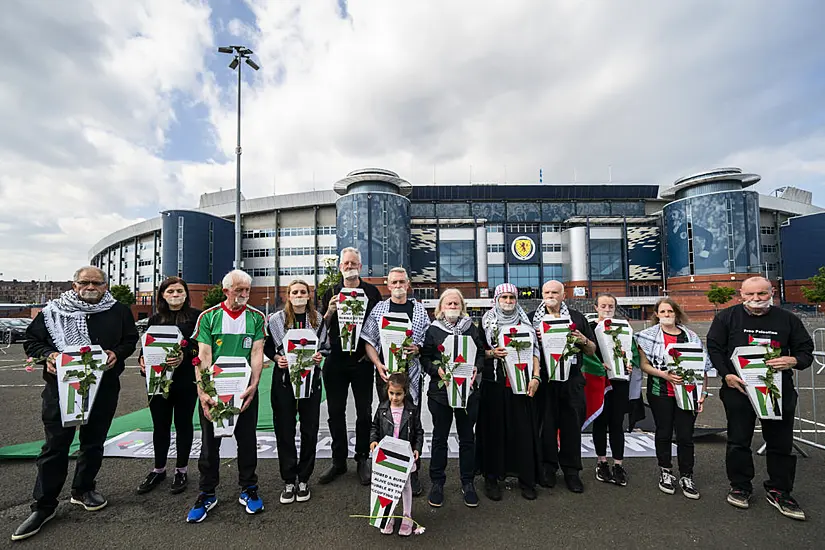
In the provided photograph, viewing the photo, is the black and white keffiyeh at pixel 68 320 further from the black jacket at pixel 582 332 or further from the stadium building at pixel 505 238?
the stadium building at pixel 505 238

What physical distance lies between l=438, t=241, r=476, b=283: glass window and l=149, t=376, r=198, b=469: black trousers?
53.6m

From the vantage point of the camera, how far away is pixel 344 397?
4.58m

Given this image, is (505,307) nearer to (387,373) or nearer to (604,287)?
(387,373)

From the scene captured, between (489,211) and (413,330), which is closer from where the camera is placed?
(413,330)

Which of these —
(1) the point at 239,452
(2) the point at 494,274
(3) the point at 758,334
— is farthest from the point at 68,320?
(2) the point at 494,274

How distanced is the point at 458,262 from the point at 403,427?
54.6m

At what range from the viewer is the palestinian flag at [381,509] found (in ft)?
10.9

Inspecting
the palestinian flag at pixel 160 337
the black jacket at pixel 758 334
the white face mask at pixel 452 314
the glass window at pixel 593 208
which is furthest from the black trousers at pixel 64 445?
the glass window at pixel 593 208

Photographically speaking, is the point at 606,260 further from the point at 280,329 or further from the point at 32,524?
the point at 32,524

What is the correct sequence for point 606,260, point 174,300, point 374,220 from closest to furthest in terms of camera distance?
point 174,300 → point 374,220 → point 606,260

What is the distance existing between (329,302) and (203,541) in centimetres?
237

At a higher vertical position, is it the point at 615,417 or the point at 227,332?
the point at 227,332

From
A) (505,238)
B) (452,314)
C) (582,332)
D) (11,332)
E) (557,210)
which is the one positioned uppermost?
(557,210)

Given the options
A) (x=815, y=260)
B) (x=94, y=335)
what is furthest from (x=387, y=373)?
(x=815, y=260)
